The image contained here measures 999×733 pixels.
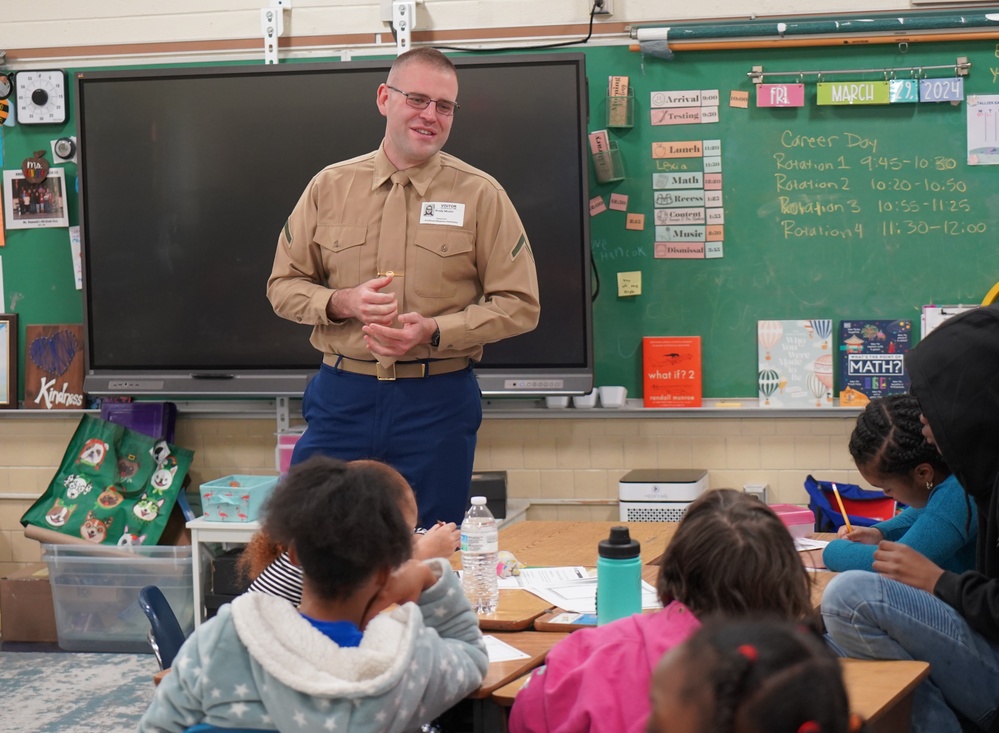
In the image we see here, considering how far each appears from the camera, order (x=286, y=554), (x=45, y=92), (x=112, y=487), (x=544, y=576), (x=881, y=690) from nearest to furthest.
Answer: (x=881, y=690)
(x=286, y=554)
(x=544, y=576)
(x=112, y=487)
(x=45, y=92)

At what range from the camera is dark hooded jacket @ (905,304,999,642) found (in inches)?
83.2

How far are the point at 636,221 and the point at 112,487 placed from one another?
2.40 m

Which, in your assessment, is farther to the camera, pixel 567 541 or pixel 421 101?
pixel 421 101

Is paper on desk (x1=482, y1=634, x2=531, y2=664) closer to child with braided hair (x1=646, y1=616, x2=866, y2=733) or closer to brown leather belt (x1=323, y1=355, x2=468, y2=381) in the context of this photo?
child with braided hair (x1=646, y1=616, x2=866, y2=733)

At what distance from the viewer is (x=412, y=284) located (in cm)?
322

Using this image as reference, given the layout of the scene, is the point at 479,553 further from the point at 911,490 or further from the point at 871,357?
the point at 871,357

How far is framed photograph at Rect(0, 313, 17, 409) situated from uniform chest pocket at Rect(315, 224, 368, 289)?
2.40 metres

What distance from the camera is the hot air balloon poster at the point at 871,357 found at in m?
4.50

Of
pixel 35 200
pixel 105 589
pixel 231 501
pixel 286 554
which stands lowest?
pixel 105 589

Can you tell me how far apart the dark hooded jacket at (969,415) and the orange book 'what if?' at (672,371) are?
2368 mm

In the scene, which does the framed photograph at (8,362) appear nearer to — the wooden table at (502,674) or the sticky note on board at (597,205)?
the sticky note on board at (597,205)

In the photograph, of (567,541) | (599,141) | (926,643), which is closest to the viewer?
(926,643)

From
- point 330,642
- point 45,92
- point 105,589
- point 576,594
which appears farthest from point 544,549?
point 45,92

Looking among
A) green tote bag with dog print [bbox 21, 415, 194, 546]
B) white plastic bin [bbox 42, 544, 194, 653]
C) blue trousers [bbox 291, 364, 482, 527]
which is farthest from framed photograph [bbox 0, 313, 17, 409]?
blue trousers [bbox 291, 364, 482, 527]
